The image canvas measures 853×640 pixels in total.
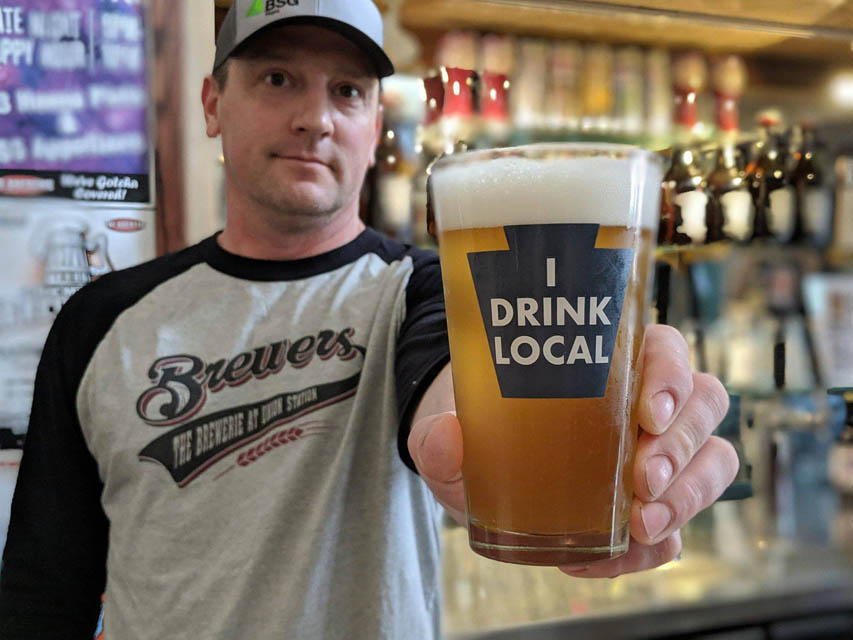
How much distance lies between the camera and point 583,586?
209cm

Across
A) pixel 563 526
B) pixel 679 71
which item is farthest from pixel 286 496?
pixel 679 71

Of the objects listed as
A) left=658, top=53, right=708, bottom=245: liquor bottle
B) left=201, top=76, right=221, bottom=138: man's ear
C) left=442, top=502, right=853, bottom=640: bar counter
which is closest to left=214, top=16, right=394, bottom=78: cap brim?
left=201, top=76, right=221, bottom=138: man's ear

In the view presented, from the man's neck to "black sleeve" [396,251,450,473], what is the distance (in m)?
0.13

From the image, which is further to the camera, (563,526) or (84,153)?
(84,153)

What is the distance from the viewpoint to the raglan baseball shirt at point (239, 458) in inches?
41.4

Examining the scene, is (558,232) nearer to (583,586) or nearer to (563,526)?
(563,526)

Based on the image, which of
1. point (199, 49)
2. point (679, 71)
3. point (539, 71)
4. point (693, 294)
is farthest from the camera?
point (539, 71)

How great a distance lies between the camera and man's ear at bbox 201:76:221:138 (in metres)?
0.86

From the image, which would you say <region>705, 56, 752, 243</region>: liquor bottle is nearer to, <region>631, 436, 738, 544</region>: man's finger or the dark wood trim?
<region>631, 436, 738, 544</region>: man's finger

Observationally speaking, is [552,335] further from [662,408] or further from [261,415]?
[261,415]

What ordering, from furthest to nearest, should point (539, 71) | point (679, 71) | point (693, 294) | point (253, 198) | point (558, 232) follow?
1. point (539, 71)
2. point (679, 71)
3. point (693, 294)
4. point (253, 198)
5. point (558, 232)

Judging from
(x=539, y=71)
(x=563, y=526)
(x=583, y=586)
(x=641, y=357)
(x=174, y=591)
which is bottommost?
(x=583, y=586)

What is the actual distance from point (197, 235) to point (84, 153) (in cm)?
19

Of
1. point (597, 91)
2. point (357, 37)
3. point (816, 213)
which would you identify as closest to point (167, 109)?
point (357, 37)
